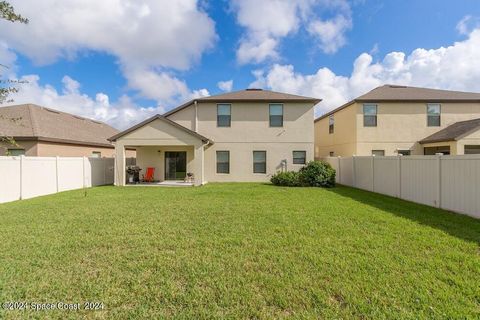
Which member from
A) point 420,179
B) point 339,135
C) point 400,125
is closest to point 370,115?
point 400,125

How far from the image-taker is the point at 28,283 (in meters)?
3.65

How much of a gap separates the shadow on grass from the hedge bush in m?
4.88

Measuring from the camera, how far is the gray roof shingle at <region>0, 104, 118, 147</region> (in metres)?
16.1

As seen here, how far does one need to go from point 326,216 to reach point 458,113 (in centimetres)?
1768

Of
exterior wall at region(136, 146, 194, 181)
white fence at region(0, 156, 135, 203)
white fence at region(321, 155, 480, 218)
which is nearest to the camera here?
white fence at region(321, 155, 480, 218)

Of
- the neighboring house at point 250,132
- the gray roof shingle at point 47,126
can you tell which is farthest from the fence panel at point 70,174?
the neighboring house at point 250,132

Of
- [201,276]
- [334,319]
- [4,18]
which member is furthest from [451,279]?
[4,18]

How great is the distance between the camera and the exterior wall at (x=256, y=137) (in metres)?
17.7

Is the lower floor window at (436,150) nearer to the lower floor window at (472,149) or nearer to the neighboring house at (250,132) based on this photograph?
the lower floor window at (472,149)

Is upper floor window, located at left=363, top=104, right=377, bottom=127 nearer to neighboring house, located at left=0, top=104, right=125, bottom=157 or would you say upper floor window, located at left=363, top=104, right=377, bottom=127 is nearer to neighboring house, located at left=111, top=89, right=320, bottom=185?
neighboring house, located at left=111, top=89, right=320, bottom=185

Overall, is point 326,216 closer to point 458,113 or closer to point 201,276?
point 201,276

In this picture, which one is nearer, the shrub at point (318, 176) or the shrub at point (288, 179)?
the shrub at point (318, 176)

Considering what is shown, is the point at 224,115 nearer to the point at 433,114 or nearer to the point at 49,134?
the point at 49,134

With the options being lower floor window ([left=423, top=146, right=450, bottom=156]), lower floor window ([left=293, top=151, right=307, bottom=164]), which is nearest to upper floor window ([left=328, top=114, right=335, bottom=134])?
lower floor window ([left=293, top=151, right=307, bottom=164])
